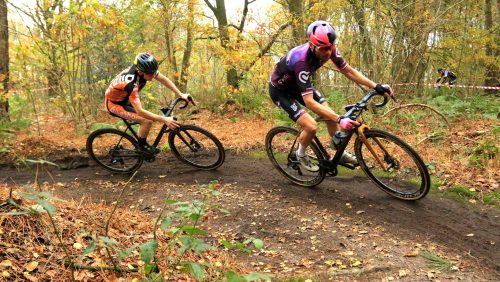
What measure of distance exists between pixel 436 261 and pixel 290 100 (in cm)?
297

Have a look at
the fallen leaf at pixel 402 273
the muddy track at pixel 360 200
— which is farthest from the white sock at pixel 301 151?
the fallen leaf at pixel 402 273

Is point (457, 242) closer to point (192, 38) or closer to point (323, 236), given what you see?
point (323, 236)

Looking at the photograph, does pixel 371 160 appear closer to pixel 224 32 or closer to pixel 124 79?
pixel 124 79

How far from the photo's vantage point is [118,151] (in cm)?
727

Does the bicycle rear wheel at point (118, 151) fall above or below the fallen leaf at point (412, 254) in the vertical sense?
above

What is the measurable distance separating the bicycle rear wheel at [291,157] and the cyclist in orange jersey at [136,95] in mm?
1691

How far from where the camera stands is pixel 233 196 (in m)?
5.87

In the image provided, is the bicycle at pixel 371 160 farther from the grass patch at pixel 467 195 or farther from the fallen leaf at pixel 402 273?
the fallen leaf at pixel 402 273

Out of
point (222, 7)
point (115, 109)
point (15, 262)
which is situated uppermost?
point (222, 7)

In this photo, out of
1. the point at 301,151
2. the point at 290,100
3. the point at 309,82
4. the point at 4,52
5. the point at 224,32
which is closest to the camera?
the point at 309,82

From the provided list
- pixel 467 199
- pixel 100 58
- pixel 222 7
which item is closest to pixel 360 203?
pixel 467 199

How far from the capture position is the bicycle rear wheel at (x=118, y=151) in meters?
7.17

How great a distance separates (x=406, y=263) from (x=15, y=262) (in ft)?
11.5

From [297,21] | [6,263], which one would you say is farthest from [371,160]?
[297,21]
